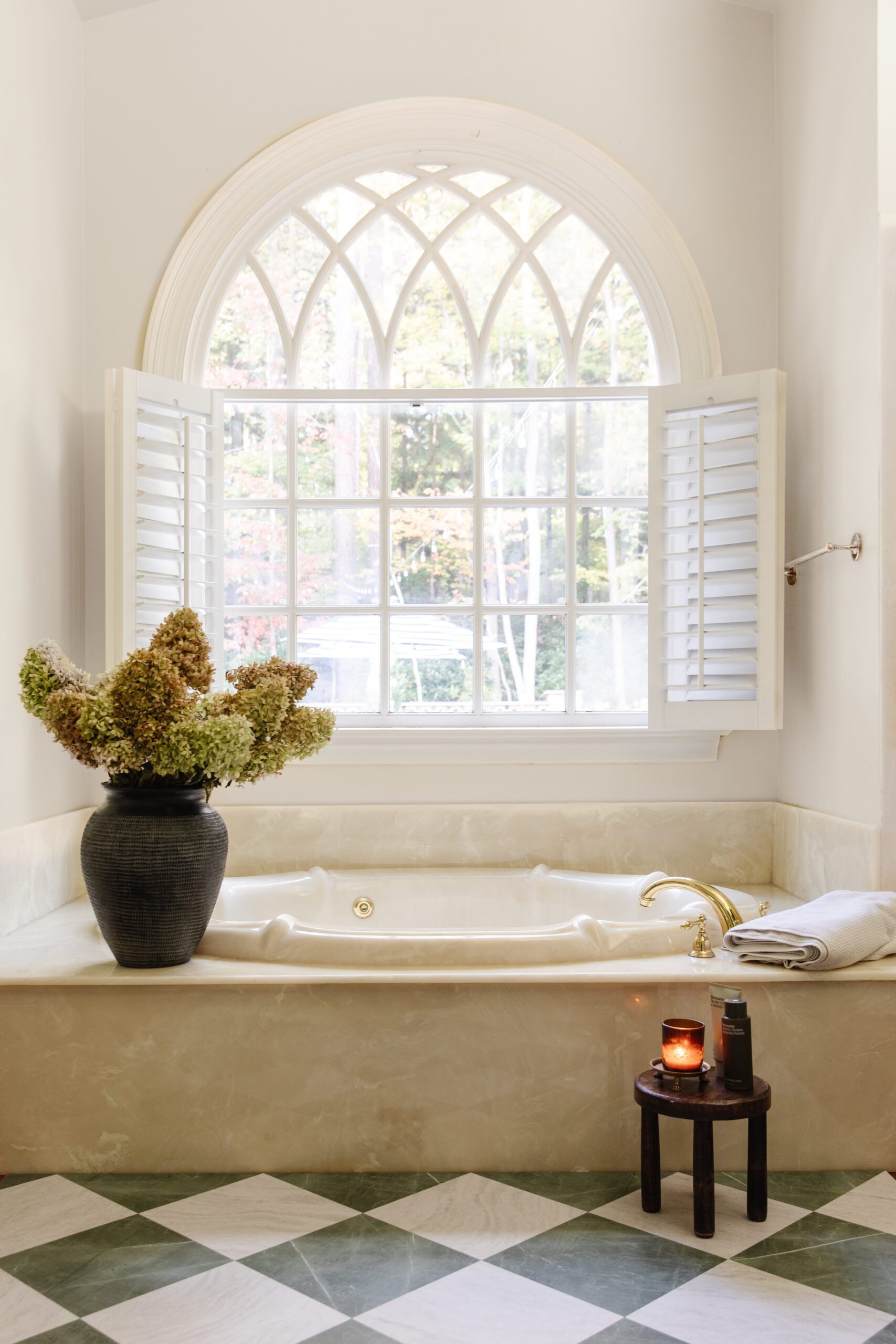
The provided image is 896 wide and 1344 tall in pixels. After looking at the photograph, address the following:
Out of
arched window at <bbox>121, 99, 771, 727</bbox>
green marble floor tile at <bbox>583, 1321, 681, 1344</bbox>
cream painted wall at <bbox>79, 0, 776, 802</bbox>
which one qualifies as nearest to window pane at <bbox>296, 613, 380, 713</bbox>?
arched window at <bbox>121, 99, 771, 727</bbox>

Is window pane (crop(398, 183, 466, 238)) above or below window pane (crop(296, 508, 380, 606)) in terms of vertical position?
above

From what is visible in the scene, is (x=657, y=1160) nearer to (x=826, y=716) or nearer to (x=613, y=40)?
(x=826, y=716)

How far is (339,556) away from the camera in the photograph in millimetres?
3404

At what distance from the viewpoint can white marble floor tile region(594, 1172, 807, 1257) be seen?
193 cm

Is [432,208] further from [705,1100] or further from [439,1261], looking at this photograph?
[439,1261]

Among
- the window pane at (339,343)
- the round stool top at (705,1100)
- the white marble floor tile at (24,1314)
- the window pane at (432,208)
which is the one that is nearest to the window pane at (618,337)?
the window pane at (432,208)

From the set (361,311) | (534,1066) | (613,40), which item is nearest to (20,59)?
(361,311)

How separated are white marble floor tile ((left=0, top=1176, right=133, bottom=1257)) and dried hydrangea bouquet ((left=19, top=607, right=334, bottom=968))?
1.42 feet

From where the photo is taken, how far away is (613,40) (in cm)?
327

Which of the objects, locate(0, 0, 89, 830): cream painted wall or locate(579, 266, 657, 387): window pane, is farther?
locate(579, 266, 657, 387): window pane

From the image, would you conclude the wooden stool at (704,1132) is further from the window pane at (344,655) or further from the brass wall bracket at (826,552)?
the window pane at (344,655)

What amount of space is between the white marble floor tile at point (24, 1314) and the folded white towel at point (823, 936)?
4.60 feet

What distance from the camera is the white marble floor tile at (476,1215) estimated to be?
6.34 feet

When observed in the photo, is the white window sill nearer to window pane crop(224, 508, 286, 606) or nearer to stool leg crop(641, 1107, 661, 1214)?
window pane crop(224, 508, 286, 606)
